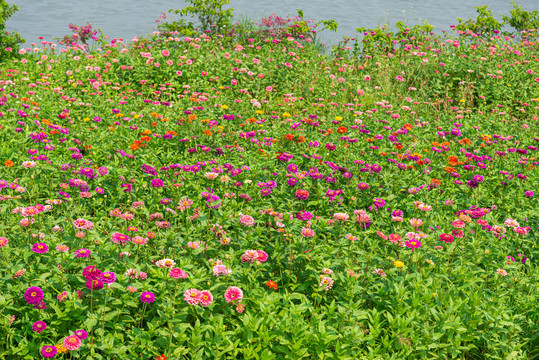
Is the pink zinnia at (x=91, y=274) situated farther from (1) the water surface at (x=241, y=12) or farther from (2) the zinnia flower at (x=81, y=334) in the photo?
(1) the water surface at (x=241, y=12)

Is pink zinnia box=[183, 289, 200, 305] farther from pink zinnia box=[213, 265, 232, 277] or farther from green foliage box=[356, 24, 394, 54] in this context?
green foliage box=[356, 24, 394, 54]

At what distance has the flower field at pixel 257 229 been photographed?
288cm

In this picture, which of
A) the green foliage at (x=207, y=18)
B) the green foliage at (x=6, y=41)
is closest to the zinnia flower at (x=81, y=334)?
the green foliage at (x=6, y=41)

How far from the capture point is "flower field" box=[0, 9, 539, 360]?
9.43 ft

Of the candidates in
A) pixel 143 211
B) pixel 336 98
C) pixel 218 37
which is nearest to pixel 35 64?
pixel 218 37

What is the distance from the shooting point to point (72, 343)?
8.18ft

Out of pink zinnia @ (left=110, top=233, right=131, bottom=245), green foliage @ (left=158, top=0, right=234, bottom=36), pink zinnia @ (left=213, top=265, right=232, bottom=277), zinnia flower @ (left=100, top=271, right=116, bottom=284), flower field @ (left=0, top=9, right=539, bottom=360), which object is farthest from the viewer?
green foliage @ (left=158, top=0, right=234, bottom=36)

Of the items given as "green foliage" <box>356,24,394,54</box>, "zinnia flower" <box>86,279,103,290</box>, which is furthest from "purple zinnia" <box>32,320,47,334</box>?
"green foliage" <box>356,24,394,54</box>

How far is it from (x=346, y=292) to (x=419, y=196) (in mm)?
1915

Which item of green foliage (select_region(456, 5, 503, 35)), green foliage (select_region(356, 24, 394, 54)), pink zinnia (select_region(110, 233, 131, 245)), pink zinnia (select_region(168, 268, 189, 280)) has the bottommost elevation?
pink zinnia (select_region(168, 268, 189, 280))

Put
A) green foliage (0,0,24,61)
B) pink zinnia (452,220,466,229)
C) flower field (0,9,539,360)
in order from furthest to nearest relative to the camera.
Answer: green foliage (0,0,24,61)
pink zinnia (452,220,466,229)
flower field (0,9,539,360)

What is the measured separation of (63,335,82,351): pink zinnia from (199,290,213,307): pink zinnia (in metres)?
0.68

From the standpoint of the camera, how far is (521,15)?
12.9m

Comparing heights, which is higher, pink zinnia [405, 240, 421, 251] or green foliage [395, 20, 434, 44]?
green foliage [395, 20, 434, 44]
